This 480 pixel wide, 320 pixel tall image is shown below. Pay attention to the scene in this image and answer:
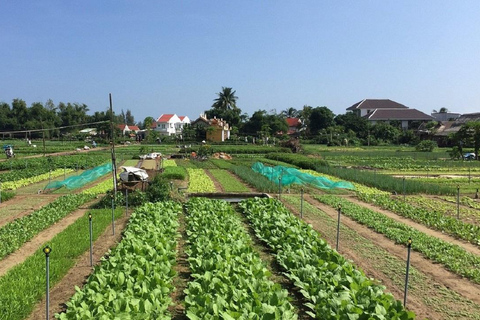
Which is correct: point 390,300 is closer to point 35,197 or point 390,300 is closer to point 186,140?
point 35,197

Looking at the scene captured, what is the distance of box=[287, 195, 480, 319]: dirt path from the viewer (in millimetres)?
6871

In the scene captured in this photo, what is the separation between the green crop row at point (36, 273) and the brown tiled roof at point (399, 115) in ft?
Result: 289

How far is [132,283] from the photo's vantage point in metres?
6.45

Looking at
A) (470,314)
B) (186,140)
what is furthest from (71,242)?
(186,140)

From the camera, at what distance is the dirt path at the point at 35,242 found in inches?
355

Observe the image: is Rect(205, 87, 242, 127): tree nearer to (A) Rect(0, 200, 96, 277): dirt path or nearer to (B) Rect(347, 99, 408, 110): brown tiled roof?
(B) Rect(347, 99, 408, 110): brown tiled roof

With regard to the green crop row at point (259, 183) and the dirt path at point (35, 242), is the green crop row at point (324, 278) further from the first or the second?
the green crop row at point (259, 183)

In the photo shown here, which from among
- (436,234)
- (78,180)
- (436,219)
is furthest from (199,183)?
(436,234)

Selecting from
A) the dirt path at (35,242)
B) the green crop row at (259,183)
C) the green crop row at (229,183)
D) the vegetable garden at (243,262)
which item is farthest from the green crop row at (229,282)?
the green crop row at (229,183)

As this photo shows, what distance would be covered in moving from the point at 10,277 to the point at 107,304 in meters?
3.13

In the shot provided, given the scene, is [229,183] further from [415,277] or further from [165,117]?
[165,117]

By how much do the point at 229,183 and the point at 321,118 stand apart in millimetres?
62591

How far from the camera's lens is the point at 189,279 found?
26.1 ft

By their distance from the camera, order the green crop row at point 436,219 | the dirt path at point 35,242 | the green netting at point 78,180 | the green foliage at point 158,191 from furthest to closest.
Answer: the green netting at point 78,180 → the green foliage at point 158,191 → the green crop row at point 436,219 → the dirt path at point 35,242
